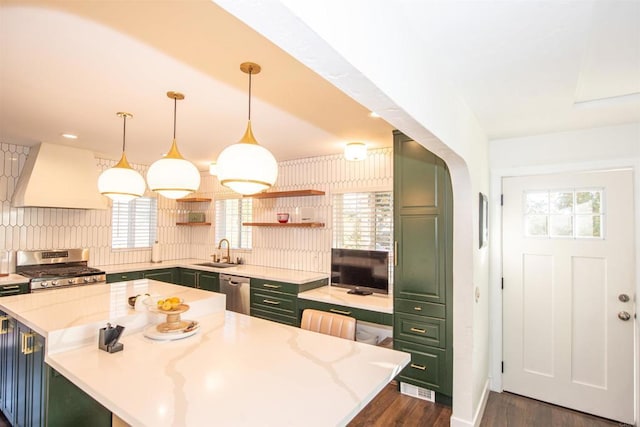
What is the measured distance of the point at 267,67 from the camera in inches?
76.9

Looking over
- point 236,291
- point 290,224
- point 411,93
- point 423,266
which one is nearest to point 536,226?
point 423,266

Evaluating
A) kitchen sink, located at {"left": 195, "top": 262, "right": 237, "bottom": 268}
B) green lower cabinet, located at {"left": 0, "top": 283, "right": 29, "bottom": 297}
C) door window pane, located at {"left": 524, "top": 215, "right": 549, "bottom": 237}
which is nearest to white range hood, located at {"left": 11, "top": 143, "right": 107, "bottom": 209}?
green lower cabinet, located at {"left": 0, "top": 283, "right": 29, "bottom": 297}

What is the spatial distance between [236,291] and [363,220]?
1.86m

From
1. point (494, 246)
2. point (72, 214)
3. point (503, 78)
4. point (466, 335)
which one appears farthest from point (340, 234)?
point (72, 214)

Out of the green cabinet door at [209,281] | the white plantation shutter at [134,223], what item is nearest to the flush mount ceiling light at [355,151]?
the green cabinet door at [209,281]

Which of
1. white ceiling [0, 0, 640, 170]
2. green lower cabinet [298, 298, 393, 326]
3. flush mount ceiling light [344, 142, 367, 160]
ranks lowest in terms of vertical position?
green lower cabinet [298, 298, 393, 326]

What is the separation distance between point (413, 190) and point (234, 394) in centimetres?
220

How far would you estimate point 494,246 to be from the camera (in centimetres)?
322

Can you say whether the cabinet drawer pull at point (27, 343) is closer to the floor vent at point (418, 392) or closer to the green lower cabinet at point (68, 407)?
the green lower cabinet at point (68, 407)

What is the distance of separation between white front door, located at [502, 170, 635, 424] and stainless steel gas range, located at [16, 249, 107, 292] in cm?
461

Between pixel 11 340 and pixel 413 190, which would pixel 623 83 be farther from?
pixel 11 340

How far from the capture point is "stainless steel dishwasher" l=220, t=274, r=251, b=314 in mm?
4078

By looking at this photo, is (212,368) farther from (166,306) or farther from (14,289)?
(14,289)

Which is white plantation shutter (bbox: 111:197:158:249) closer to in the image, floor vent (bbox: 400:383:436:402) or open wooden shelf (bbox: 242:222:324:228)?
open wooden shelf (bbox: 242:222:324:228)
